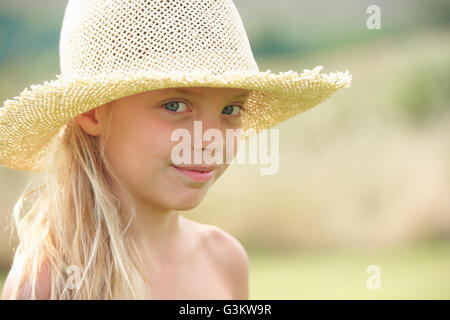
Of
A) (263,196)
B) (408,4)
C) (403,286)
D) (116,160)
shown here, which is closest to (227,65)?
(116,160)

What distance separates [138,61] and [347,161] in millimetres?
2742

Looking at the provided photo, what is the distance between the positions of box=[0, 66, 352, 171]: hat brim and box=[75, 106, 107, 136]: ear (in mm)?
48

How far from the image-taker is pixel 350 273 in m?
3.48

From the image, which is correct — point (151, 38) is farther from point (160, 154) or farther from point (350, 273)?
point (350, 273)

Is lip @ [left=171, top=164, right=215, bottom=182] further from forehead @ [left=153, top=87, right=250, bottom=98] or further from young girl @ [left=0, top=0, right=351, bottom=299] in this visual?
forehead @ [left=153, top=87, right=250, bottom=98]

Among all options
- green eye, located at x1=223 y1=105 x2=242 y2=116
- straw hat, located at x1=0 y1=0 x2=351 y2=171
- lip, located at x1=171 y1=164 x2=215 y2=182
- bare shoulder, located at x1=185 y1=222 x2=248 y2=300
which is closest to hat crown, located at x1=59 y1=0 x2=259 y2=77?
straw hat, located at x1=0 y1=0 x2=351 y2=171

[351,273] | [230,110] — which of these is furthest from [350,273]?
[230,110]

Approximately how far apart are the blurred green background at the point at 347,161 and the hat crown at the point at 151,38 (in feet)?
7.38

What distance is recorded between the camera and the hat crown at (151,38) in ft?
3.49

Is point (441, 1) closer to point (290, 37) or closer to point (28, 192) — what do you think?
point (290, 37)

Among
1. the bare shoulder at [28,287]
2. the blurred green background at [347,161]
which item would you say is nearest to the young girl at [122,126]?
the bare shoulder at [28,287]

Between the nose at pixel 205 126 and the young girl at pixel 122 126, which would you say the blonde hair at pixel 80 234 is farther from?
the nose at pixel 205 126

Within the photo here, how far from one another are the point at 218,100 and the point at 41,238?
0.52 meters

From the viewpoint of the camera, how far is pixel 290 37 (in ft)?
12.7
